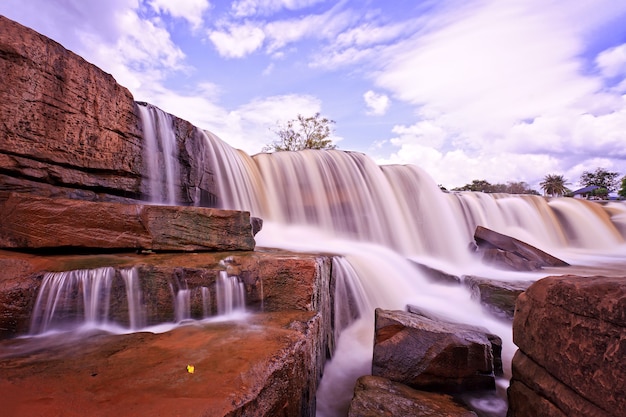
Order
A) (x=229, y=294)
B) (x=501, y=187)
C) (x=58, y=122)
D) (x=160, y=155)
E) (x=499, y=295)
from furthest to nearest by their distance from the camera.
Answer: (x=501, y=187), (x=160, y=155), (x=499, y=295), (x=58, y=122), (x=229, y=294)

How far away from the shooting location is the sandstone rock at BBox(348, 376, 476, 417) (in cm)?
312

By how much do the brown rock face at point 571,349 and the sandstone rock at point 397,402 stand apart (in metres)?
0.64

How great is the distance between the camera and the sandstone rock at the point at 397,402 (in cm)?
312

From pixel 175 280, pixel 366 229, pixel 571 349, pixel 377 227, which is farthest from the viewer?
pixel 377 227

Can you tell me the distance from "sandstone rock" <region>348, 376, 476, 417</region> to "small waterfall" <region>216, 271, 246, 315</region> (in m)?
1.85

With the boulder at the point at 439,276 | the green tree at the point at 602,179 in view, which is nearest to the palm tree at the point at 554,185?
the green tree at the point at 602,179

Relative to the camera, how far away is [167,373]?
226 centimetres

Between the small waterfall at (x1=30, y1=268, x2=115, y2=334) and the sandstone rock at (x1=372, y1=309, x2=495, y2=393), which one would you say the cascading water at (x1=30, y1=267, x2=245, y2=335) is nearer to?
the small waterfall at (x1=30, y1=268, x2=115, y2=334)

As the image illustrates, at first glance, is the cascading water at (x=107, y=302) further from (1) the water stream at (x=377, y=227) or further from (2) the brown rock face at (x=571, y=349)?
(2) the brown rock face at (x=571, y=349)

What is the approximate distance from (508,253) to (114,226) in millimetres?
11278

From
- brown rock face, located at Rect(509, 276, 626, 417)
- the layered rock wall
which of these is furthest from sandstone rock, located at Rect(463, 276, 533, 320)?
the layered rock wall

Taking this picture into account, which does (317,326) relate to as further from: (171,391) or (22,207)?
(22,207)

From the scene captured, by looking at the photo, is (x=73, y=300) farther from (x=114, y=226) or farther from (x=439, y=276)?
(x=439, y=276)

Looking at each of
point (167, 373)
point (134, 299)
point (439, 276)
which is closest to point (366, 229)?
point (439, 276)
